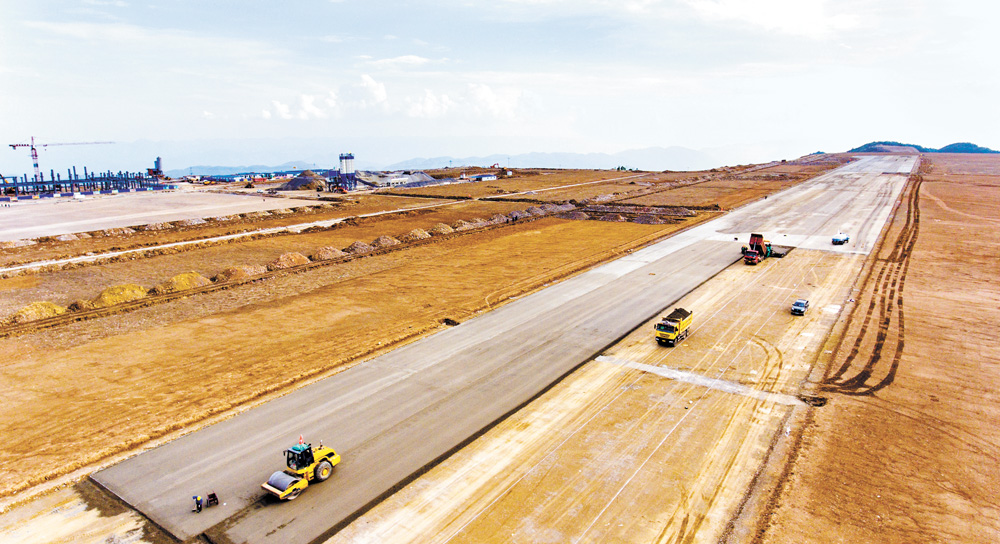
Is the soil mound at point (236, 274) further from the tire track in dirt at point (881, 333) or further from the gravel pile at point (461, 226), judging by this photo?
the tire track in dirt at point (881, 333)

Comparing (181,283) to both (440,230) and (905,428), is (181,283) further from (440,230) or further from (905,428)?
(905,428)

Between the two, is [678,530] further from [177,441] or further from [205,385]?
[205,385]

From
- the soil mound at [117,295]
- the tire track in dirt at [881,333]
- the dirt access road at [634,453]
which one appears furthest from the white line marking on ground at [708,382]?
the soil mound at [117,295]

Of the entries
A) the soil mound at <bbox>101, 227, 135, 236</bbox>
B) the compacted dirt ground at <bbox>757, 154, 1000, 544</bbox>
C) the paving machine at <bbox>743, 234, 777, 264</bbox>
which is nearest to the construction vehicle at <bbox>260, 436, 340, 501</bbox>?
the compacted dirt ground at <bbox>757, 154, 1000, 544</bbox>

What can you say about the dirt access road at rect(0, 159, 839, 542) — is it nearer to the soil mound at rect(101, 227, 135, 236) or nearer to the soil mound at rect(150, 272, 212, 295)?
the soil mound at rect(150, 272, 212, 295)

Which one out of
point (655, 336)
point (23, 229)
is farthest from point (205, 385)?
point (23, 229)

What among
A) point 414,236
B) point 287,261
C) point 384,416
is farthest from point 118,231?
point 384,416
